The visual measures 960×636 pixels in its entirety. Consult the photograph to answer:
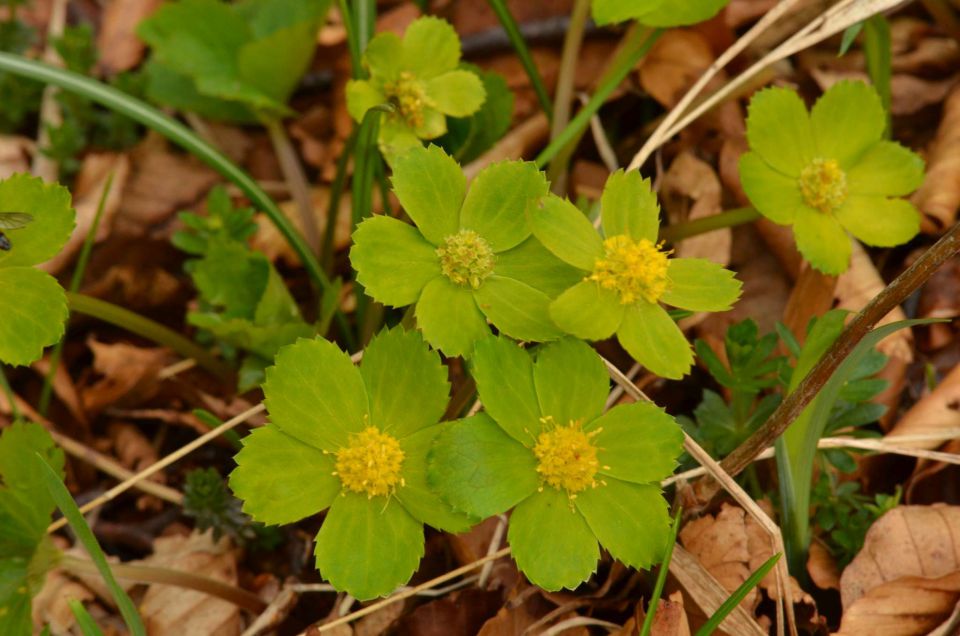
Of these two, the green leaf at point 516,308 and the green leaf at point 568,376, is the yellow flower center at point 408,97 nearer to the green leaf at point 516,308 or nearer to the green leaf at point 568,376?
the green leaf at point 516,308

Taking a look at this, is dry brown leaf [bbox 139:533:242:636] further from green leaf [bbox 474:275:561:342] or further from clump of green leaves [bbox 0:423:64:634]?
green leaf [bbox 474:275:561:342]

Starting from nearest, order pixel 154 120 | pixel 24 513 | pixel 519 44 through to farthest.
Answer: pixel 24 513
pixel 154 120
pixel 519 44

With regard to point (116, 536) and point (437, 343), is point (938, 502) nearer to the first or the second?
point (437, 343)

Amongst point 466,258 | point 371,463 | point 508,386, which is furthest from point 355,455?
point 466,258

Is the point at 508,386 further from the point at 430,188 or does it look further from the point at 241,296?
the point at 241,296

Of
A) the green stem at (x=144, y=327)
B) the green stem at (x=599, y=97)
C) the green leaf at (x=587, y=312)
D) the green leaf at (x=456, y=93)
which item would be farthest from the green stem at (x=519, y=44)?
the green stem at (x=144, y=327)

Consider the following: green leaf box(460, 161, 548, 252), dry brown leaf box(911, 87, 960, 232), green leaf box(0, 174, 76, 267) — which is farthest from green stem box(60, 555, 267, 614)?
dry brown leaf box(911, 87, 960, 232)
